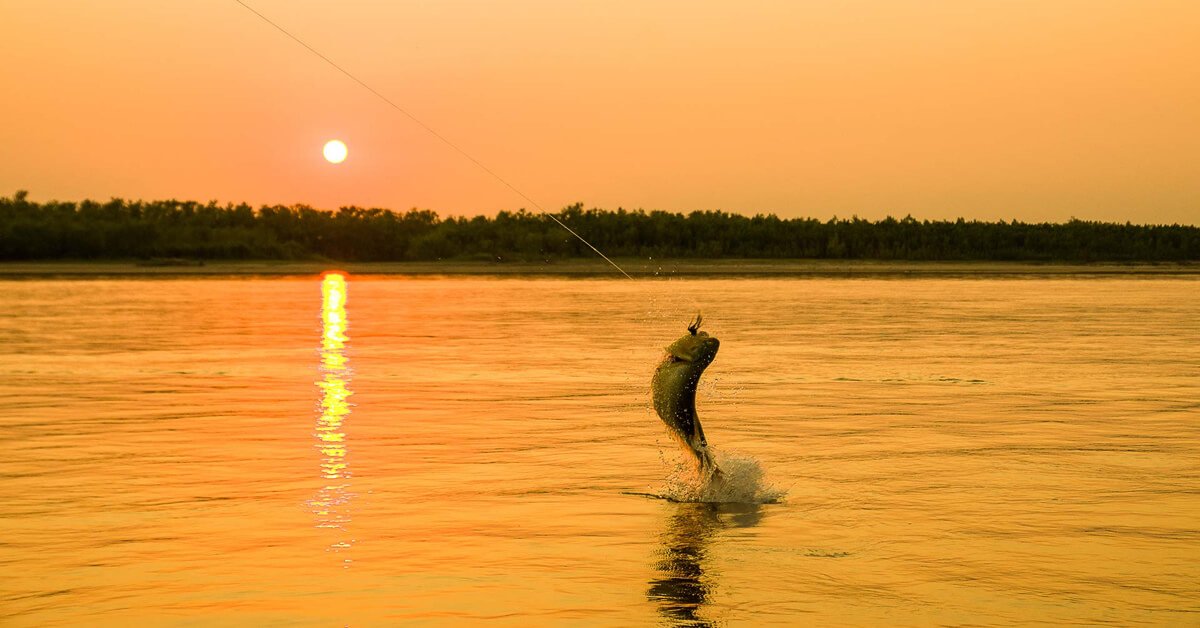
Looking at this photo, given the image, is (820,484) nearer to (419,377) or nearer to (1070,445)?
(1070,445)

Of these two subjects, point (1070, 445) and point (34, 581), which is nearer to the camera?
point (34, 581)

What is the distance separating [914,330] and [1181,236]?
333ft

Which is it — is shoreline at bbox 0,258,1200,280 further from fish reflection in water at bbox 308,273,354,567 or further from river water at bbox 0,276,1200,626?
river water at bbox 0,276,1200,626

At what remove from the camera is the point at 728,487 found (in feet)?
39.7

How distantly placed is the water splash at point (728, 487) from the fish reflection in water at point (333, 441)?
271cm

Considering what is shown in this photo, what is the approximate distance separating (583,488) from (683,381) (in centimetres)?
190

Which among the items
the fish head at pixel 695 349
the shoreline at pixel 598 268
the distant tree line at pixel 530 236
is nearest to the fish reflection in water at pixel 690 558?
the fish head at pixel 695 349

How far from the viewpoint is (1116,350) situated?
2734 centimetres

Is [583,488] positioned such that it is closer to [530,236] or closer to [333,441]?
[333,441]

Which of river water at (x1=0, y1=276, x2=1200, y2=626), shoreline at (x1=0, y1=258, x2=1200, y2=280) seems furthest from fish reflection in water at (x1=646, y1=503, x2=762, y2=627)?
shoreline at (x1=0, y1=258, x2=1200, y2=280)

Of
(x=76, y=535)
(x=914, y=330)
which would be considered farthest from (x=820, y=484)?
(x=914, y=330)

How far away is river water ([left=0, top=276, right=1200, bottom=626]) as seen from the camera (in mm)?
8727

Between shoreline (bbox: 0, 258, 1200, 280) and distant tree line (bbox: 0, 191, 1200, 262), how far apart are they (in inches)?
112

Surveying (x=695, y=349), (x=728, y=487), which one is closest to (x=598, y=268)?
(x=728, y=487)
